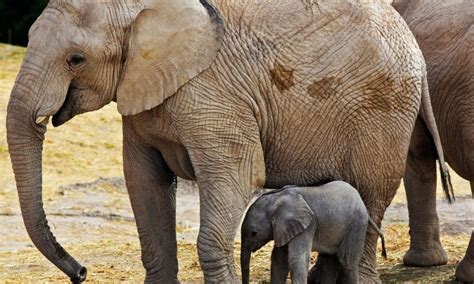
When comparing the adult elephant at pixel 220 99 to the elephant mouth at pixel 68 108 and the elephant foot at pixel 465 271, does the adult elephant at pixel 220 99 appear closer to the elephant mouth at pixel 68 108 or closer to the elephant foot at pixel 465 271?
the elephant mouth at pixel 68 108

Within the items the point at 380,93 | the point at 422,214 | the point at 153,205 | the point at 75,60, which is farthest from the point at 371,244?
the point at 75,60

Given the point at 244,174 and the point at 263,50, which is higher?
the point at 263,50

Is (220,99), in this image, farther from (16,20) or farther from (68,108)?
(16,20)

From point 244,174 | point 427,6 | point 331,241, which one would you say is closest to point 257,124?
point 244,174

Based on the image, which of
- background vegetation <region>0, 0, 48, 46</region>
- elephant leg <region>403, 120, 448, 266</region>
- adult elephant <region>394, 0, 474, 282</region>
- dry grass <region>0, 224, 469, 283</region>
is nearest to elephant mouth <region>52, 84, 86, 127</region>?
dry grass <region>0, 224, 469, 283</region>

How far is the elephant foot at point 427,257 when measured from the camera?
8.79 metres

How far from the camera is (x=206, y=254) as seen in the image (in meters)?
6.86

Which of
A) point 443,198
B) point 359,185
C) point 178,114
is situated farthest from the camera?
point 443,198

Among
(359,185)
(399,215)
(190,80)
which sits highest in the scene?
(190,80)

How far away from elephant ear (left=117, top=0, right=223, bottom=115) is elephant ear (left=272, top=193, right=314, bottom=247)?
792 millimetres

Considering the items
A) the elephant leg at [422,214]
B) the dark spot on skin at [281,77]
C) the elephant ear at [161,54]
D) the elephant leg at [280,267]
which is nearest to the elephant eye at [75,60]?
the elephant ear at [161,54]

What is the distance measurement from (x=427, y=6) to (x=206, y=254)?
98.6 inches

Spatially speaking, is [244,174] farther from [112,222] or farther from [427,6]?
[112,222]

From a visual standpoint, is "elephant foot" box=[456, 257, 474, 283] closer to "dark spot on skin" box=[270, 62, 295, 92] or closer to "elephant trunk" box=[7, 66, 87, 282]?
"dark spot on skin" box=[270, 62, 295, 92]
